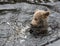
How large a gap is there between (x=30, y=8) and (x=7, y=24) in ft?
5.03

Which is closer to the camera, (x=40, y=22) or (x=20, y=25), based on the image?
(x=40, y=22)

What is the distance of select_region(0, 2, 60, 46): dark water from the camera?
4672mm

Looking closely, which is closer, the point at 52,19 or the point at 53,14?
the point at 52,19

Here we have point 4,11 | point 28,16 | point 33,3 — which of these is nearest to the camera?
point 28,16

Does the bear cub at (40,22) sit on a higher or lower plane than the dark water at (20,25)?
higher

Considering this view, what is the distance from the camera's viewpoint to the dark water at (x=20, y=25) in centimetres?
467

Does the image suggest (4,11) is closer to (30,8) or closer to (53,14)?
(30,8)

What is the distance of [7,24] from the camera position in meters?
5.60

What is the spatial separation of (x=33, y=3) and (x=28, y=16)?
1658 mm

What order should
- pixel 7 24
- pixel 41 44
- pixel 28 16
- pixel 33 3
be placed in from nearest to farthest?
pixel 41 44
pixel 7 24
pixel 28 16
pixel 33 3

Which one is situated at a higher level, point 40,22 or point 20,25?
point 40,22

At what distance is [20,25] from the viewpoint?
18.1 feet

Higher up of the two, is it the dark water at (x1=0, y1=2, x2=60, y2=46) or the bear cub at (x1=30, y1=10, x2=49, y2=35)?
the bear cub at (x1=30, y1=10, x2=49, y2=35)

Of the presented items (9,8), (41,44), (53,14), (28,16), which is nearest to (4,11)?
(9,8)
